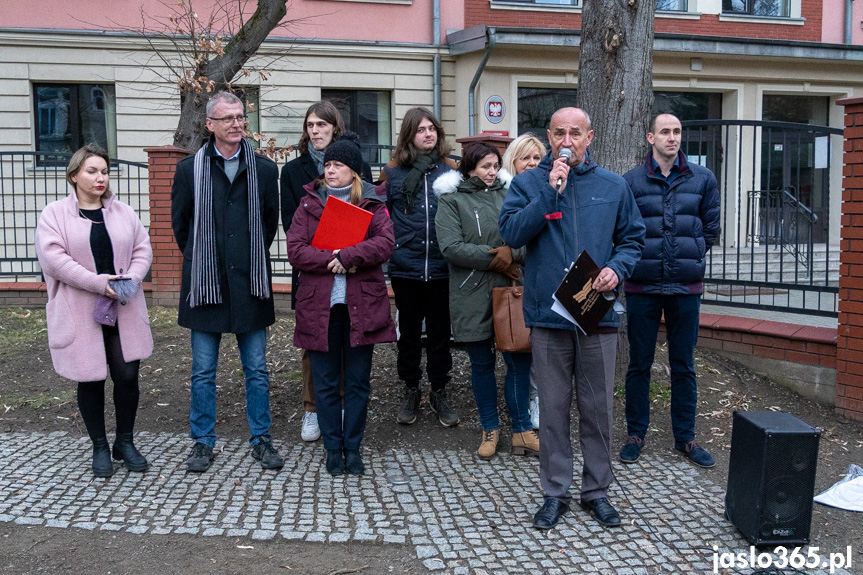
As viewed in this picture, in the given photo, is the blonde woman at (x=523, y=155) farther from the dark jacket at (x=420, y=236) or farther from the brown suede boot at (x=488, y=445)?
the dark jacket at (x=420, y=236)

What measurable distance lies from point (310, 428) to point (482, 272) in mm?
1594

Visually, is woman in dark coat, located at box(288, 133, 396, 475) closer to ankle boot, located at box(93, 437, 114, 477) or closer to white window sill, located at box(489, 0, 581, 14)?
ankle boot, located at box(93, 437, 114, 477)

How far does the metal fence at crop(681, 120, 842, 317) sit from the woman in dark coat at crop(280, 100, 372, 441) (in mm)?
3372

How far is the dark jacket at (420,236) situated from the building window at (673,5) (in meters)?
12.8

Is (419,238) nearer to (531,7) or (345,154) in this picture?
(345,154)

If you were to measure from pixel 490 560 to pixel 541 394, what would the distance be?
2.91 feet

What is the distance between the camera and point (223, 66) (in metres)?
8.27

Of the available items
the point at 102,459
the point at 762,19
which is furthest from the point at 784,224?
the point at 762,19

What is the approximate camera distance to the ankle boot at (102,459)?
4.70 meters

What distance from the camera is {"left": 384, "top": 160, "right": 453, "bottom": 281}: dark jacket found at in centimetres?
523

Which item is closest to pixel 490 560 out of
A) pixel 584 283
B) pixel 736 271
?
pixel 584 283

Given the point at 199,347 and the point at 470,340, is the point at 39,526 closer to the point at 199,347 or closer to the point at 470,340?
the point at 199,347

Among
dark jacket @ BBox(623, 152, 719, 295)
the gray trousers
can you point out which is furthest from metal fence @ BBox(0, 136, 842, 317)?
the gray trousers

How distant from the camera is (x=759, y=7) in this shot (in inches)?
663
